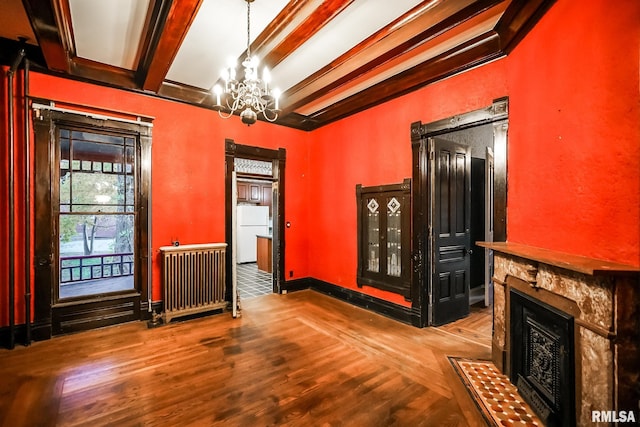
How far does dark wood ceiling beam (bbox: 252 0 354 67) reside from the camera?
2387 mm

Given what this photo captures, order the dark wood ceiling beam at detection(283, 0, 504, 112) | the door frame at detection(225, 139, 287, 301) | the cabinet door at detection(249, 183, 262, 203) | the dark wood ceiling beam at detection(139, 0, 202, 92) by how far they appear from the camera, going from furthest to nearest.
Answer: the cabinet door at detection(249, 183, 262, 203) < the door frame at detection(225, 139, 287, 301) < the dark wood ceiling beam at detection(283, 0, 504, 112) < the dark wood ceiling beam at detection(139, 0, 202, 92)

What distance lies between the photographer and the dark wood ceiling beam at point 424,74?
293 centimetres

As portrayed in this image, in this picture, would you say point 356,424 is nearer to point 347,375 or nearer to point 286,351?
point 347,375

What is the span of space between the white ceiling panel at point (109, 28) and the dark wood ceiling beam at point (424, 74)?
2.78 m

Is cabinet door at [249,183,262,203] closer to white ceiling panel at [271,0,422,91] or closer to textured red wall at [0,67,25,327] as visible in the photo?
white ceiling panel at [271,0,422,91]

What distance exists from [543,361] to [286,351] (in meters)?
2.19

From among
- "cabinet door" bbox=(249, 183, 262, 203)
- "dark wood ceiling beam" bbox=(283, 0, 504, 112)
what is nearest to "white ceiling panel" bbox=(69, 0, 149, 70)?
"dark wood ceiling beam" bbox=(283, 0, 504, 112)

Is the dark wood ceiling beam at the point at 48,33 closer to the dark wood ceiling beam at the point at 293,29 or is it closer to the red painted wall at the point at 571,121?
the dark wood ceiling beam at the point at 293,29

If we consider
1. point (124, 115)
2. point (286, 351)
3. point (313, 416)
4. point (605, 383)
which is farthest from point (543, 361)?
point (124, 115)

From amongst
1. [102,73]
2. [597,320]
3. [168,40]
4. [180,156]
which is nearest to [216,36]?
[168,40]

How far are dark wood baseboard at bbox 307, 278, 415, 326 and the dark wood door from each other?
0.36 meters

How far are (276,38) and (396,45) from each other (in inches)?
47.6

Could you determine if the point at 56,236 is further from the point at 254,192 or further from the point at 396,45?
the point at 254,192

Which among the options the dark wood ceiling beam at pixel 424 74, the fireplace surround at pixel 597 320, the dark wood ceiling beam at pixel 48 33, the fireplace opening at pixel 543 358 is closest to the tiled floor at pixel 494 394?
the fireplace opening at pixel 543 358
